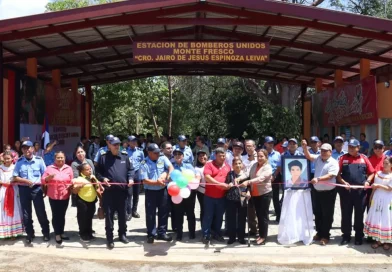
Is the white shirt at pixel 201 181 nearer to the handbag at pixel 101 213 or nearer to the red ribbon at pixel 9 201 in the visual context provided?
the handbag at pixel 101 213

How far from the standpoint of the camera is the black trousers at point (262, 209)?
784 centimetres

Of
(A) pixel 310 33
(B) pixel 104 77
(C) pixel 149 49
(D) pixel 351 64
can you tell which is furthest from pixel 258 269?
(B) pixel 104 77

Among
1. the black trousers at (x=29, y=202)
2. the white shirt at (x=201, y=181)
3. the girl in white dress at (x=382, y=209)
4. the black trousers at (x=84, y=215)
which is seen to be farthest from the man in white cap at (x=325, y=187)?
the black trousers at (x=29, y=202)

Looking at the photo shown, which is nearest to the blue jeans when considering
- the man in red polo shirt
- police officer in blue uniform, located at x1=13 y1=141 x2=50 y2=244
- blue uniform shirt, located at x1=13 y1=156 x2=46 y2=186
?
the man in red polo shirt

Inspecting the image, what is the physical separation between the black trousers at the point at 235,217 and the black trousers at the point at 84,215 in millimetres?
2390

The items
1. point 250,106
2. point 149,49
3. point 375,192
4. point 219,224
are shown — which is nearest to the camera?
point 375,192

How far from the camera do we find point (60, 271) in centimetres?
665

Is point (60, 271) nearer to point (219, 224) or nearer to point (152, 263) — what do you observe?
point (152, 263)

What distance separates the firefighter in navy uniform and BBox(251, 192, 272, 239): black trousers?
1.29 metres

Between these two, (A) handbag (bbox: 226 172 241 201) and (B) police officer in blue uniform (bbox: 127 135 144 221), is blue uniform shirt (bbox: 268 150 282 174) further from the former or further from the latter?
(B) police officer in blue uniform (bbox: 127 135 144 221)

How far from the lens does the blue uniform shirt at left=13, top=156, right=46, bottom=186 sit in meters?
7.92

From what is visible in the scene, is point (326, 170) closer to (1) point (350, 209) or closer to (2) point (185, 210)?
(1) point (350, 209)

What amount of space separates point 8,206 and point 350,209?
231 inches

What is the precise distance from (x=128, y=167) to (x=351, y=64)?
45.9 feet
